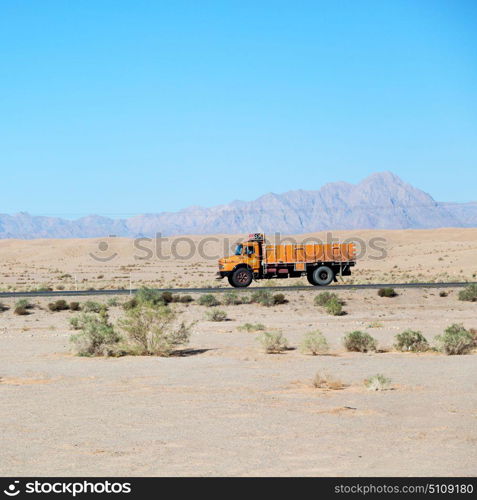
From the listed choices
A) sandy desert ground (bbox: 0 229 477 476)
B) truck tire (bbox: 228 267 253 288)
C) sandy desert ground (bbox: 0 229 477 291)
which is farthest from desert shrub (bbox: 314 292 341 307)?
sandy desert ground (bbox: 0 229 477 291)

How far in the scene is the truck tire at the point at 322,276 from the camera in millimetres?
46688

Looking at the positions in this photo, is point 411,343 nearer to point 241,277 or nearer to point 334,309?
point 334,309

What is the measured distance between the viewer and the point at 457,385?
1716 cm

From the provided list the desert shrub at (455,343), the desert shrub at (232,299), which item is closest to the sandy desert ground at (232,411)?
the desert shrub at (455,343)

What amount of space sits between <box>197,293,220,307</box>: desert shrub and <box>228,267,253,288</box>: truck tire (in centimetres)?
480

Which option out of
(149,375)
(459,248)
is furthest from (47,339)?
(459,248)

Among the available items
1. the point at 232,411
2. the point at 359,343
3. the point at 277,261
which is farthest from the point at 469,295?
the point at 232,411

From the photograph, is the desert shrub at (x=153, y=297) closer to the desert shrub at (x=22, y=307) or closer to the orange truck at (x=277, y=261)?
the desert shrub at (x=22, y=307)

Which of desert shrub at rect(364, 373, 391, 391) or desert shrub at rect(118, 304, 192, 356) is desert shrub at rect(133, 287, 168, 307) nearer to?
desert shrub at rect(118, 304, 192, 356)

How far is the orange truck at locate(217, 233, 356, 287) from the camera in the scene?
4491cm

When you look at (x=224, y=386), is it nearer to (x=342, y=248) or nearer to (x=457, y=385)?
(x=457, y=385)

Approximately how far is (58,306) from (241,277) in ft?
35.9
